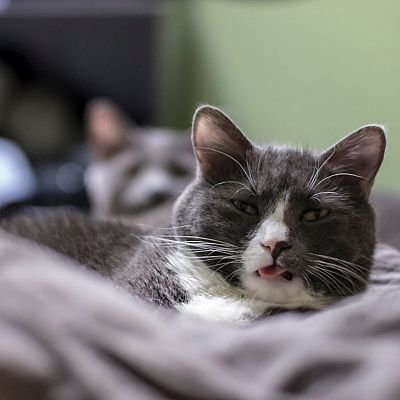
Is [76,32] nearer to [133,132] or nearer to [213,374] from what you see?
[133,132]

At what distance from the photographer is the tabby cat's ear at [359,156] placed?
3.38 feet

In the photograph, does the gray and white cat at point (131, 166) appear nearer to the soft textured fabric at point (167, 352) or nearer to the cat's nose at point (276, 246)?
the cat's nose at point (276, 246)

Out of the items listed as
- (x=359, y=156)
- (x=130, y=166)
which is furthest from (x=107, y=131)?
(x=359, y=156)

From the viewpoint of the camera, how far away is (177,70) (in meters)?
2.91

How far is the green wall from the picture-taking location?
1.66 metres

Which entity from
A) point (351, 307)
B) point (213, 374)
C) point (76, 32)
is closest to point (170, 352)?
point (213, 374)

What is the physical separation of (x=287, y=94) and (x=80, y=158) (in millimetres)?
934

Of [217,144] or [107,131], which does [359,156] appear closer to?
[217,144]

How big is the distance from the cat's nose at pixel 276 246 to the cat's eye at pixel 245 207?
0.08 metres

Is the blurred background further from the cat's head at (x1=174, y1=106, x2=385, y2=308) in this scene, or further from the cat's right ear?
the cat's head at (x1=174, y1=106, x2=385, y2=308)

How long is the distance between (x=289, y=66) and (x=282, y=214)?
3.77ft

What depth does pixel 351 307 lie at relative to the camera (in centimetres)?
76

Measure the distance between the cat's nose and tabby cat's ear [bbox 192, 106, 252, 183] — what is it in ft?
0.54

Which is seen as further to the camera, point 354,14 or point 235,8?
point 235,8
